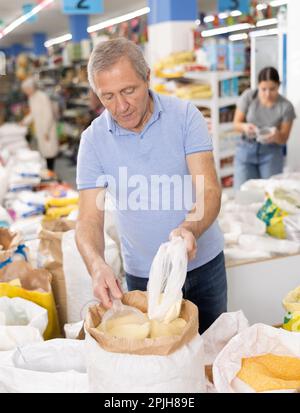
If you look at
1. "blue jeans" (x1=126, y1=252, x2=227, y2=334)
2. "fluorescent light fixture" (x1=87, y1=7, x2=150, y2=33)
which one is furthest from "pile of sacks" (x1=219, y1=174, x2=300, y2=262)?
"fluorescent light fixture" (x1=87, y1=7, x2=150, y2=33)

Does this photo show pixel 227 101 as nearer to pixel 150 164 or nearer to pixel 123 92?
pixel 150 164

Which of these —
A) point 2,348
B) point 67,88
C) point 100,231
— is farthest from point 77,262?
point 67,88

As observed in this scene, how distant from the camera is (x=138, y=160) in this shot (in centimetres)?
180

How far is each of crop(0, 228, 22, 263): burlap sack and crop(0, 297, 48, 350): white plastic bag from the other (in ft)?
1.63

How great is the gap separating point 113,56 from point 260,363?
37.5 inches

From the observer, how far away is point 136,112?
168cm

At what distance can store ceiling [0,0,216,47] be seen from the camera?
549 inches

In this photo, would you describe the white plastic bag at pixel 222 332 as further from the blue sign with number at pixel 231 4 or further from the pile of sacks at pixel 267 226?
the blue sign with number at pixel 231 4

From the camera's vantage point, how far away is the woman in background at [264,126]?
415 cm

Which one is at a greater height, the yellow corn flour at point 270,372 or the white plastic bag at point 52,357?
the yellow corn flour at point 270,372

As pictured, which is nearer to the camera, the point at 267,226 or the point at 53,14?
the point at 267,226

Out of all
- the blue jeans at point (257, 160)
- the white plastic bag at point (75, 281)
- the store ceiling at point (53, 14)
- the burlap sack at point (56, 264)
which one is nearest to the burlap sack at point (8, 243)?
the burlap sack at point (56, 264)

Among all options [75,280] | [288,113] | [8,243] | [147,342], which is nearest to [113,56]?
[147,342]

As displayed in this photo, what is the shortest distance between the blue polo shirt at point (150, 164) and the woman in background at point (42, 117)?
16.8 ft
